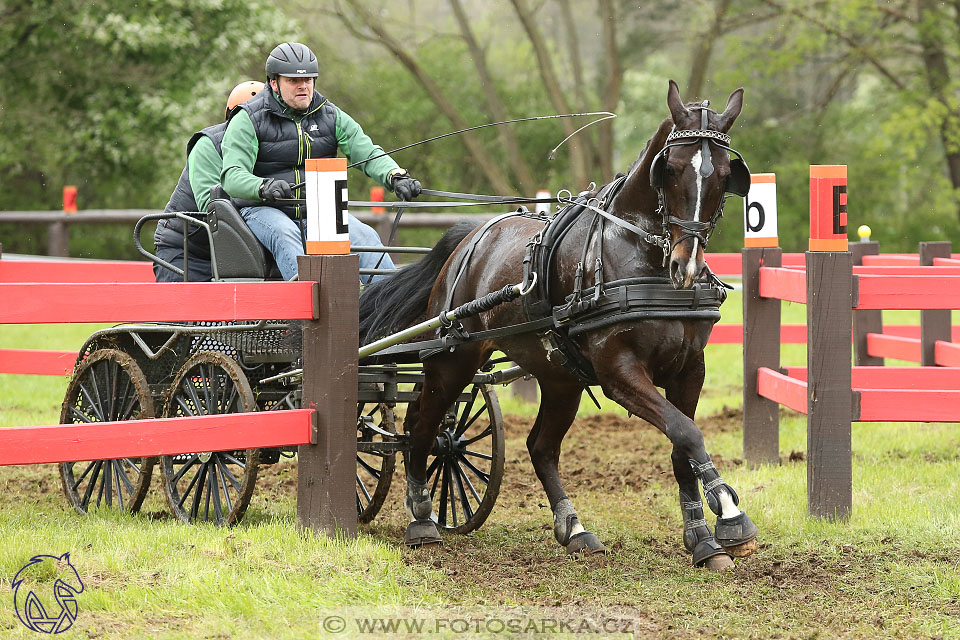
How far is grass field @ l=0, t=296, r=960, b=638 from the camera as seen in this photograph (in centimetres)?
400

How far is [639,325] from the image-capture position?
4.64 meters

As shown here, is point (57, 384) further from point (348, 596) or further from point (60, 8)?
point (60, 8)

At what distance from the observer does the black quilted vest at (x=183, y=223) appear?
627cm

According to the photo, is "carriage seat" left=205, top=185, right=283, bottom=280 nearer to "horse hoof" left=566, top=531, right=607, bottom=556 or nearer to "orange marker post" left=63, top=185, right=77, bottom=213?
"horse hoof" left=566, top=531, right=607, bottom=556

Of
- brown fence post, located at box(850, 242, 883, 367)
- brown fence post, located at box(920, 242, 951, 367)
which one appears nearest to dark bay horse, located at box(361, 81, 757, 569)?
brown fence post, located at box(920, 242, 951, 367)

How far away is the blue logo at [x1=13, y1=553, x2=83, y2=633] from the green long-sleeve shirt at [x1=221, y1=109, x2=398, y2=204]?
212 cm

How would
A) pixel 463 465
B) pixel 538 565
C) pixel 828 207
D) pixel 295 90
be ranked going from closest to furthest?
pixel 538 565 < pixel 828 207 < pixel 295 90 < pixel 463 465

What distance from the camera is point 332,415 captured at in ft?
16.5

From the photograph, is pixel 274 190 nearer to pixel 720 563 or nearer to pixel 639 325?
pixel 639 325

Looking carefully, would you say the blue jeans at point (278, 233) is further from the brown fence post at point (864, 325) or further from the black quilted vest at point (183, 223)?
the brown fence post at point (864, 325)

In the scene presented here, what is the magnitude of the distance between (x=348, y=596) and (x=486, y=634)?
65cm

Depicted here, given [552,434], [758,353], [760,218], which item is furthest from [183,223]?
[758,353]

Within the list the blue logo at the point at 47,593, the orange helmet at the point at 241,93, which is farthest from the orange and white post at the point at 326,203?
the orange helmet at the point at 241,93

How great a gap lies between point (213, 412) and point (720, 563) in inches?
98.8
